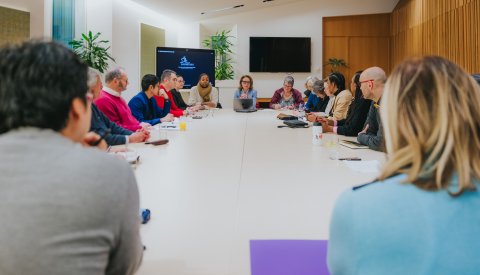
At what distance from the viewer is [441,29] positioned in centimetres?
693

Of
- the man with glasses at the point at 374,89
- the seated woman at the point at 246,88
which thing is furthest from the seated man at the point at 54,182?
the seated woman at the point at 246,88

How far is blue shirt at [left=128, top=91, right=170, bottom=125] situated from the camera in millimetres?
4871

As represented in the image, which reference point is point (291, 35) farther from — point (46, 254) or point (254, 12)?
point (46, 254)

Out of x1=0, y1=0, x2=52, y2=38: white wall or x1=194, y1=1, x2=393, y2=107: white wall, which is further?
x1=194, y1=1, x2=393, y2=107: white wall

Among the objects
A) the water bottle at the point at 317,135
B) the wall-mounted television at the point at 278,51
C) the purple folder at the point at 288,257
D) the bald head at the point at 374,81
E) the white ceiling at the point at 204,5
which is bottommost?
the purple folder at the point at 288,257

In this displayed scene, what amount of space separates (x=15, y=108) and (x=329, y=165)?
6.18 feet

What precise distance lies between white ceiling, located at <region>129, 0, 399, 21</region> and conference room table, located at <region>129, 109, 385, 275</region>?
561 centimetres

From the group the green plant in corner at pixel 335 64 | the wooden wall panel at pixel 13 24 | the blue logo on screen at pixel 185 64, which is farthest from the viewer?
the green plant in corner at pixel 335 64

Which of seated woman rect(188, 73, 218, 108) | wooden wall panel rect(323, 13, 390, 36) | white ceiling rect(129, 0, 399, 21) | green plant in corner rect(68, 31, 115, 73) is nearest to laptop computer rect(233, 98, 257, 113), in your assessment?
seated woman rect(188, 73, 218, 108)

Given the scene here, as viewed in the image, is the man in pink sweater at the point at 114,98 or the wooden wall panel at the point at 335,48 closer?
the man in pink sweater at the point at 114,98

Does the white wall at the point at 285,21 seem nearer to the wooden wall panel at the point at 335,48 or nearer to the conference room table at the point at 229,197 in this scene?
the wooden wall panel at the point at 335,48

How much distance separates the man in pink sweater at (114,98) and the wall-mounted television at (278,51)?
20.4ft

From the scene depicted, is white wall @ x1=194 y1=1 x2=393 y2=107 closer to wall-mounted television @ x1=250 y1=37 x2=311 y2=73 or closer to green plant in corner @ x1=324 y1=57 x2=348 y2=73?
wall-mounted television @ x1=250 y1=37 x2=311 y2=73

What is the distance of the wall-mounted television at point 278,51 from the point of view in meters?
9.81
